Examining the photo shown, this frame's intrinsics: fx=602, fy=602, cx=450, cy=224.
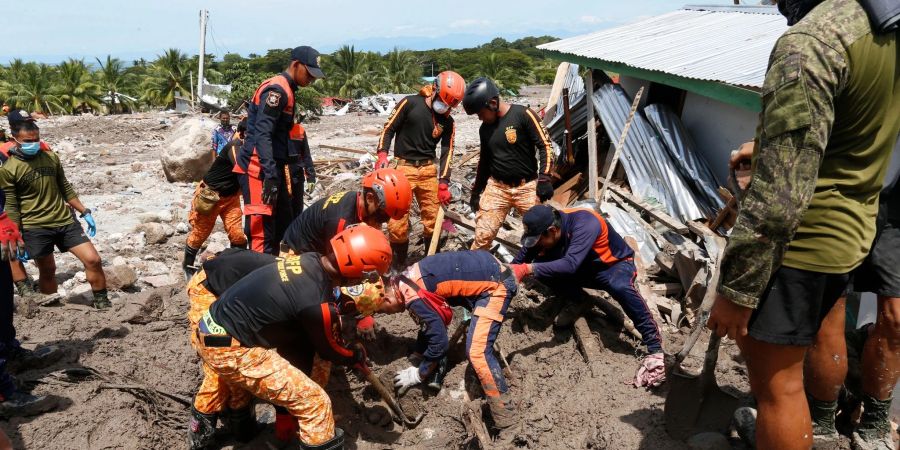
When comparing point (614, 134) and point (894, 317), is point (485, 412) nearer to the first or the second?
point (894, 317)

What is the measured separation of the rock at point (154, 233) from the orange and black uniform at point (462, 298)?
4925 mm

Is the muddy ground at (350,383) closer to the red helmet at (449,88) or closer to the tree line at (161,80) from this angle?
the red helmet at (449,88)

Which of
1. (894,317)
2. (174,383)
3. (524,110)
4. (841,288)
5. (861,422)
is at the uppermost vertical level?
(524,110)

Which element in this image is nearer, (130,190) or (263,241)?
(263,241)

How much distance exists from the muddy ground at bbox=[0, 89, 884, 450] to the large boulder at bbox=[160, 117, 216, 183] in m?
4.94

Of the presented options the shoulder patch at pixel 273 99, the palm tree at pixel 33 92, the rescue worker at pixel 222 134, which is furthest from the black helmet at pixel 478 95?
the palm tree at pixel 33 92

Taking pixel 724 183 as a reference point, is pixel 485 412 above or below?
below

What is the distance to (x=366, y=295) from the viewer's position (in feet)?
13.1

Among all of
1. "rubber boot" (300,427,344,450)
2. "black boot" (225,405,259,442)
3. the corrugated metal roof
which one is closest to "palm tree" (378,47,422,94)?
the corrugated metal roof

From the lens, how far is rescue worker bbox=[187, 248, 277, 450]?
12.4ft

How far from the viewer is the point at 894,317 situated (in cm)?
→ 281

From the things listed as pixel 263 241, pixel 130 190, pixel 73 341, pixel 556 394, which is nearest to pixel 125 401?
pixel 73 341

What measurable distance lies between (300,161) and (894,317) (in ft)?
15.7

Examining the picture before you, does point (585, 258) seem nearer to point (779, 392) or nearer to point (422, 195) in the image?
point (422, 195)
